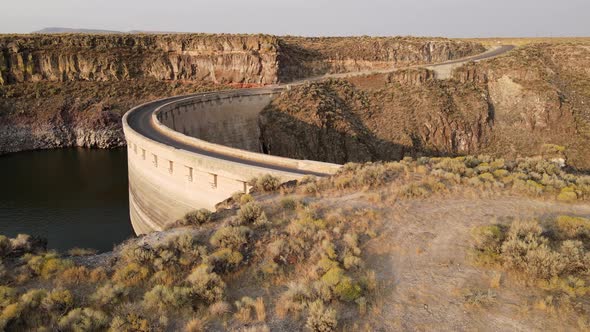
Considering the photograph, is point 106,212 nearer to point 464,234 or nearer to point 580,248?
point 464,234

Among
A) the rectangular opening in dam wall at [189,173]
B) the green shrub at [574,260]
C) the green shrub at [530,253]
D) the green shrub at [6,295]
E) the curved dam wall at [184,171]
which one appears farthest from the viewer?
the rectangular opening in dam wall at [189,173]

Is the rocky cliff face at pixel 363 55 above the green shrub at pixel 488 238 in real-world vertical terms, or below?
above

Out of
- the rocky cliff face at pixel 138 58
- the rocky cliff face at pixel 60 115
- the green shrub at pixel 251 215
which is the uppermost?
the rocky cliff face at pixel 138 58

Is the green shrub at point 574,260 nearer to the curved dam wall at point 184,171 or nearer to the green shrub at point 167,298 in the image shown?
the green shrub at point 167,298

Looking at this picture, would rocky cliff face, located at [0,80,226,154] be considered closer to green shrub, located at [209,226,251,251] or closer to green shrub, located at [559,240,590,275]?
green shrub, located at [209,226,251,251]

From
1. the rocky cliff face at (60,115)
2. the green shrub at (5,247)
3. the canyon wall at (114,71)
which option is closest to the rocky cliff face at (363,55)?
the canyon wall at (114,71)

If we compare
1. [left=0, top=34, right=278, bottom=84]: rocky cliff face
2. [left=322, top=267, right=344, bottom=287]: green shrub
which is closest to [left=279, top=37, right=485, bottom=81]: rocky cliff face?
[left=0, top=34, right=278, bottom=84]: rocky cliff face

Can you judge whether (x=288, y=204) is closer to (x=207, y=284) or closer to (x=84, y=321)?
(x=207, y=284)
